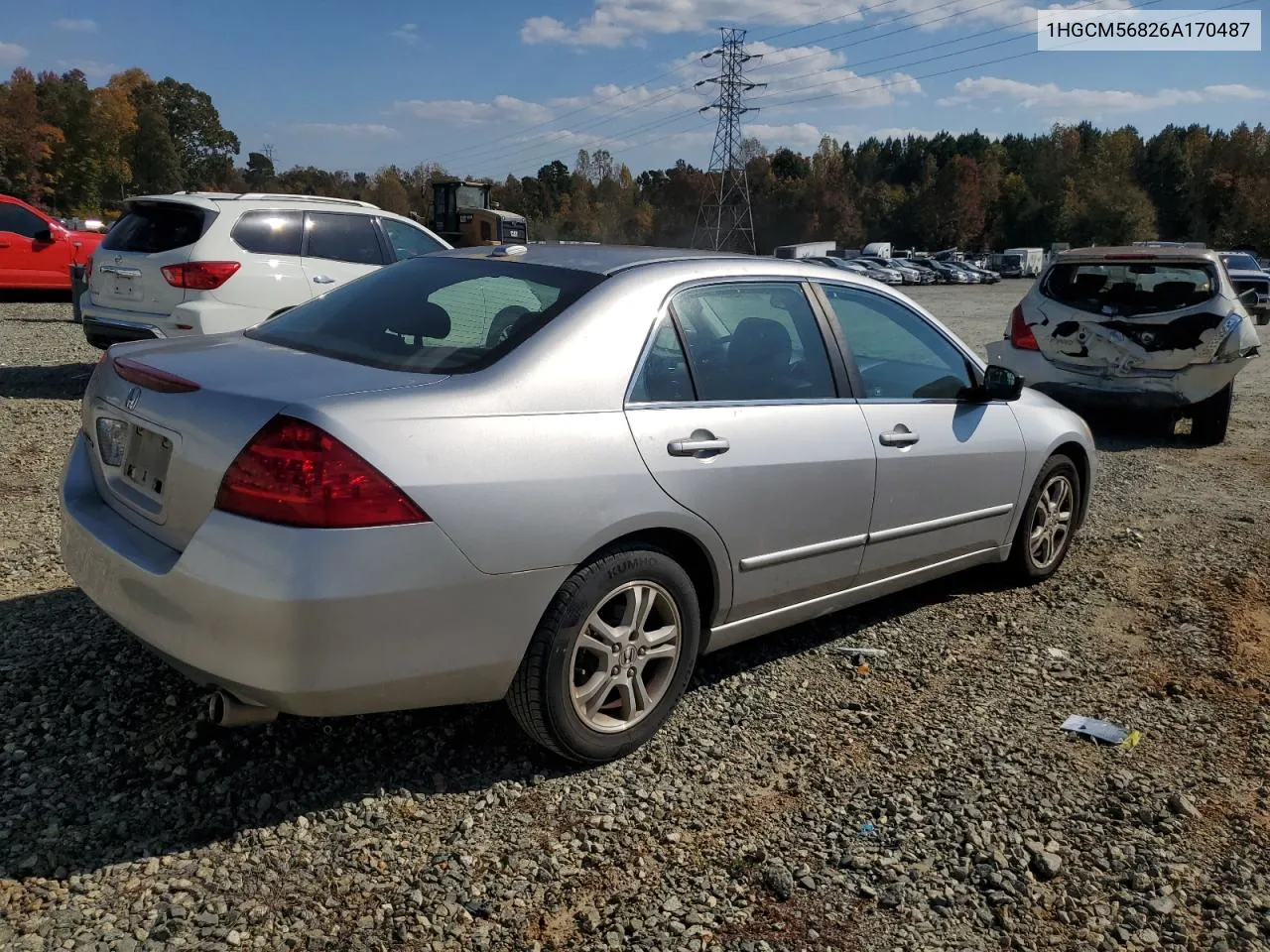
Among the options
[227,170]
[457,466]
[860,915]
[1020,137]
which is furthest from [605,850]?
[1020,137]

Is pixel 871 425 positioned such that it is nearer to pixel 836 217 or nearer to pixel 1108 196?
pixel 1108 196

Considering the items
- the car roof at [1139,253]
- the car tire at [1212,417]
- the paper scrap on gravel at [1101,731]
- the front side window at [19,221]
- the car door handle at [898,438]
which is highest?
the front side window at [19,221]

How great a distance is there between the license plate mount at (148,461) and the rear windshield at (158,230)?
5.80m

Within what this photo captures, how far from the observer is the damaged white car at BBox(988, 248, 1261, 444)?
873 centimetres

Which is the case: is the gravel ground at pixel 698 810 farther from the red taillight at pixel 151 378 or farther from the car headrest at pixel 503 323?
the car headrest at pixel 503 323

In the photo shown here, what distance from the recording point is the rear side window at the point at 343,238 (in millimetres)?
8844

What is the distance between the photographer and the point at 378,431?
2.64 meters

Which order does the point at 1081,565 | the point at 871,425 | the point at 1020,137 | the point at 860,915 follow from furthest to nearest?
the point at 1020,137
the point at 1081,565
the point at 871,425
the point at 860,915

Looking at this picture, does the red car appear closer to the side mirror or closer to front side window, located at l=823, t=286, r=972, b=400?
front side window, located at l=823, t=286, r=972, b=400

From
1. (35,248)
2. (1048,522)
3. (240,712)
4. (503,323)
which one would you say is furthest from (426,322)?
(35,248)

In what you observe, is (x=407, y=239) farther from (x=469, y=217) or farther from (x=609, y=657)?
(x=469, y=217)

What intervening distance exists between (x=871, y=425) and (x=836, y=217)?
105m

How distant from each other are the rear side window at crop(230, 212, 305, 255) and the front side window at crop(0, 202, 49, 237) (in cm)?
838

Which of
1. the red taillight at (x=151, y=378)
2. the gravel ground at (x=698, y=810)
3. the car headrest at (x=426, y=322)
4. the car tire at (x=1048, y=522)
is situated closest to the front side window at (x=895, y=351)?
the car tire at (x=1048, y=522)
